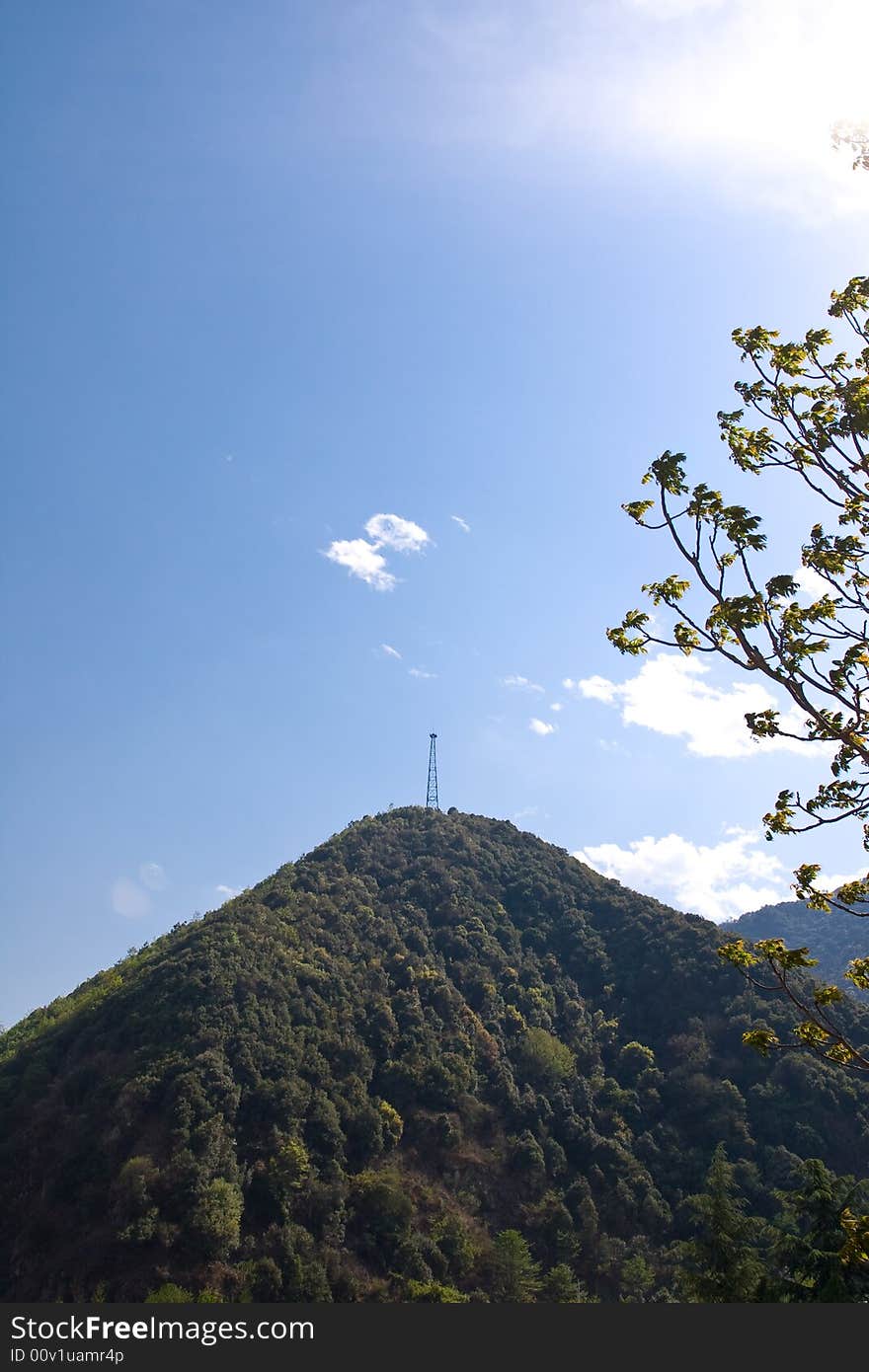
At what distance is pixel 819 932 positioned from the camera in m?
125

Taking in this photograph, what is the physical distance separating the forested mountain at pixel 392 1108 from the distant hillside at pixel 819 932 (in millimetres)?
29249

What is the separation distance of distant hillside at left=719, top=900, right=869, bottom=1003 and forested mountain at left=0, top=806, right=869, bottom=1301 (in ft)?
96.0

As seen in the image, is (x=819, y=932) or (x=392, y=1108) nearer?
(x=392, y=1108)

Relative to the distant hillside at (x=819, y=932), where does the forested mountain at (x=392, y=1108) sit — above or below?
below

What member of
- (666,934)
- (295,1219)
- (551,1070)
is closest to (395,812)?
(666,934)

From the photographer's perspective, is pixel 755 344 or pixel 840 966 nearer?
pixel 755 344

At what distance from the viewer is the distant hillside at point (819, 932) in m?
103

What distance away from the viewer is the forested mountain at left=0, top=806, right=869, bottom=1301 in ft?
133

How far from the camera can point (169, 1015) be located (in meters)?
50.7

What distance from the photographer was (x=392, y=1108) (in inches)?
2121

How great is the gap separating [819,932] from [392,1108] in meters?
94.0

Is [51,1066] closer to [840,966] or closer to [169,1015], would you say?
[169,1015]

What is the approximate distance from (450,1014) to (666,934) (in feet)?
75.0

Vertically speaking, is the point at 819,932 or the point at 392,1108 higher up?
the point at 819,932
